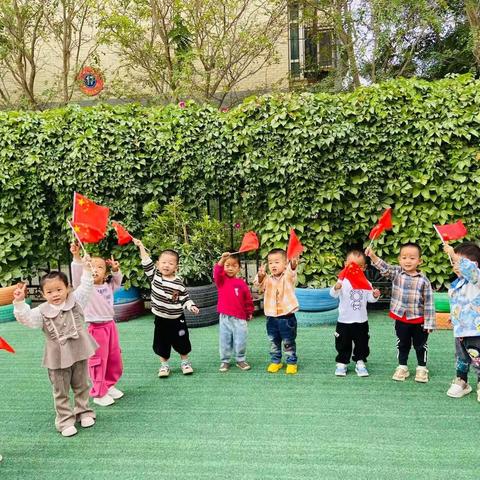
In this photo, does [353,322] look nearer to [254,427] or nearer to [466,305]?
[466,305]

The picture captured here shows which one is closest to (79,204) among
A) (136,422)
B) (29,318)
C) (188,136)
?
(29,318)

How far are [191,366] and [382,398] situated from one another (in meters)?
1.84

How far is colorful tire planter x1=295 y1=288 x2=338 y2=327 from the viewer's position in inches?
238

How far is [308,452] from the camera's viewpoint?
10.5 ft

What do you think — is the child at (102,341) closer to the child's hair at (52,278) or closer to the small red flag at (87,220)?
the small red flag at (87,220)

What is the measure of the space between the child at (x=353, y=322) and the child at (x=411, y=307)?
0.74 ft

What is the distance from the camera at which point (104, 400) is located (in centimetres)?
409

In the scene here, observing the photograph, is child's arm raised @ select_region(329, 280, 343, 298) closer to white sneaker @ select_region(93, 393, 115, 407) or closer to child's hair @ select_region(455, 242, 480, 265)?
child's hair @ select_region(455, 242, 480, 265)

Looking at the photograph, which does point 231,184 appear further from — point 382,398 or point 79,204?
point 382,398

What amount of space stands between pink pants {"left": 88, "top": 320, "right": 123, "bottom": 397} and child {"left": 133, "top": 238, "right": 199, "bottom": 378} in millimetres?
485

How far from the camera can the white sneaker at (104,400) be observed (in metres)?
4.07

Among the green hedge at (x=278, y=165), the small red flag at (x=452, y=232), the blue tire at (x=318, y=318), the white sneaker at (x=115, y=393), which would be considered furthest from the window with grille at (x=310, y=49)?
the white sneaker at (x=115, y=393)

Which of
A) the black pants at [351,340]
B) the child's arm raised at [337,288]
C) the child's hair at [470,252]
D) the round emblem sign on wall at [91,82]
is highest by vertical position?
the round emblem sign on wall at [91,82]

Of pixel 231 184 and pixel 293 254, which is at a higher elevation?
pixel 231 184
